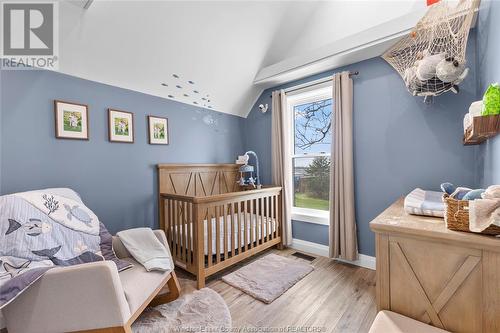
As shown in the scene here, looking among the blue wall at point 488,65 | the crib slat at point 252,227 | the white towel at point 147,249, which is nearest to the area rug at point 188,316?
the white towel at point 147,249

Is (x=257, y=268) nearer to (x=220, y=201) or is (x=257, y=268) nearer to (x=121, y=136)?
(x=220, y=201)

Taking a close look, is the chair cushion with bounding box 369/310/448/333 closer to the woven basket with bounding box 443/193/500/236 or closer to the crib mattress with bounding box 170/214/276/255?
the woven basket with bounding box 443/193/500/236

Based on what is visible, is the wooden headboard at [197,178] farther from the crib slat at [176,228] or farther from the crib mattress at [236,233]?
the crib mattress at [236,233]

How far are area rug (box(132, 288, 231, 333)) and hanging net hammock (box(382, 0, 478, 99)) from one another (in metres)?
2.36

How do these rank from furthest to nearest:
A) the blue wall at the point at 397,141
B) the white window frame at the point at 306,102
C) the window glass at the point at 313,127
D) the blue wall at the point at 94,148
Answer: the window glass at the point at 313,127 < the white window frame at the point at 306,102 < the blue wall at the point at 397,141 < the blue wall at the point at 94,148

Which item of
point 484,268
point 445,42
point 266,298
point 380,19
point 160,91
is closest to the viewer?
point 484,268

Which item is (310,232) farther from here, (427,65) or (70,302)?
(70,302)

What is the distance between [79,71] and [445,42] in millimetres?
2960

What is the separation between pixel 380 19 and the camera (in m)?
2.17

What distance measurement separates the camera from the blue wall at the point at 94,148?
168 cm

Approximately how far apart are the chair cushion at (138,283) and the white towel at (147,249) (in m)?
0.04

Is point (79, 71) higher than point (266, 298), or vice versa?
point (79, 71)

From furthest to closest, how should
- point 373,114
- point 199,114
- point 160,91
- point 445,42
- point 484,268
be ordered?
point 199,114 < point 160,91 < point 373,114 < point 445,42 < point 484,268

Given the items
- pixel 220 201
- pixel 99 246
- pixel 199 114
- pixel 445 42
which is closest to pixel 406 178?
pixel 445 42
